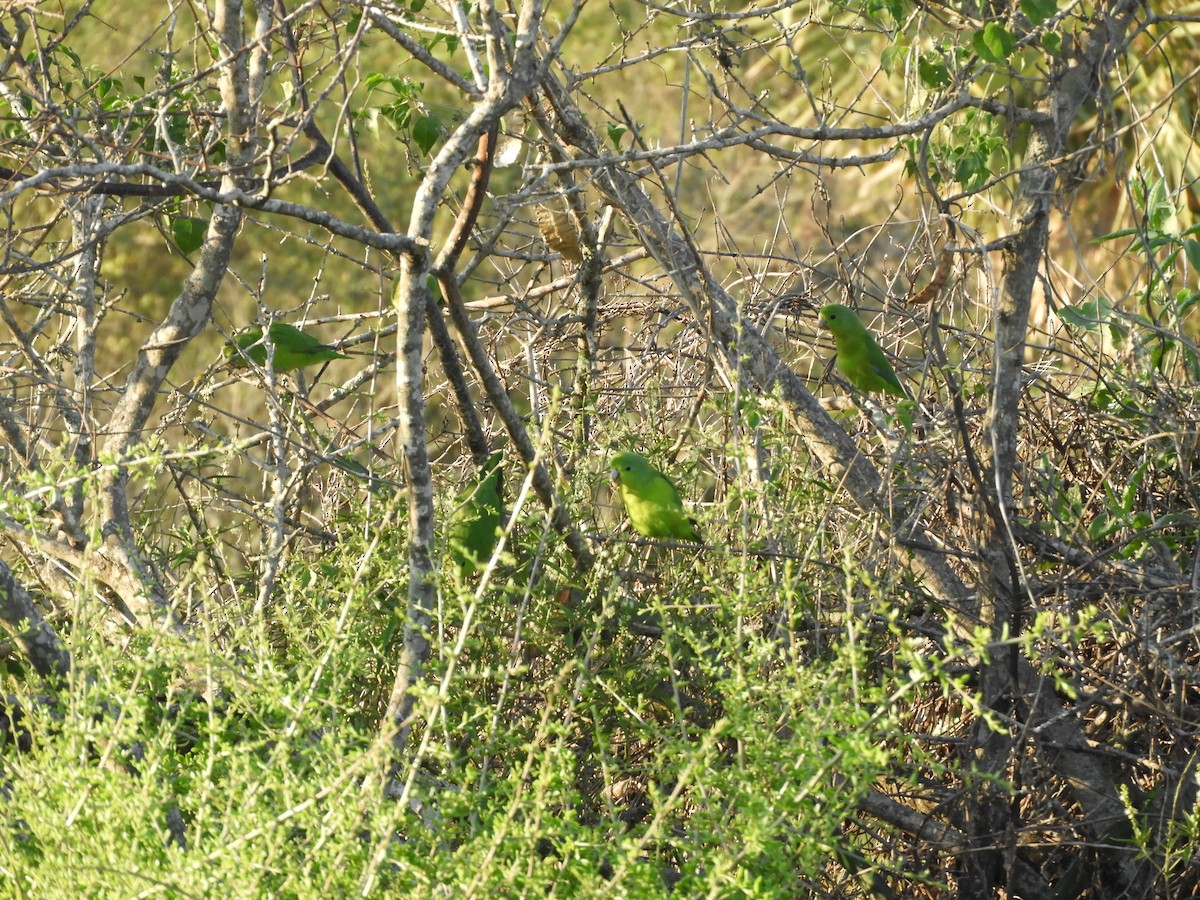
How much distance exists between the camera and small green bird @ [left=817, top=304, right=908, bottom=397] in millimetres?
2934

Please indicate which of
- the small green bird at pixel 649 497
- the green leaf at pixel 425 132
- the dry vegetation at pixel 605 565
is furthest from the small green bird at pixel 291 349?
the small green bird at pixel 649 497

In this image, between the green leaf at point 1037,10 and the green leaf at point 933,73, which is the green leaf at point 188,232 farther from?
the green leaf at point 1037,10

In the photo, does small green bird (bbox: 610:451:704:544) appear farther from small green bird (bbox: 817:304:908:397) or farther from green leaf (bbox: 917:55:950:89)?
green leaf (bbox: 917:55:950:89)

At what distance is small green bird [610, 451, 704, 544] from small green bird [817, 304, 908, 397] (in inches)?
27.1

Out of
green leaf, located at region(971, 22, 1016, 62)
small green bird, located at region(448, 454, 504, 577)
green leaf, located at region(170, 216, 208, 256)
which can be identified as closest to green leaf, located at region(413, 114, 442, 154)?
green leaf, located at region(170, 216, 208, 256)

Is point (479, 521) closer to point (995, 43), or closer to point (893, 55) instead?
point (995, 43)

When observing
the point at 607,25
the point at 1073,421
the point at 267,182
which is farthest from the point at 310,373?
the point at 267,182

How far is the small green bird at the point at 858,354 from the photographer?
2.93 meters

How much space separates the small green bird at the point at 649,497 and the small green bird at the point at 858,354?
0.69 meters

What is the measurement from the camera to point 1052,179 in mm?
2416

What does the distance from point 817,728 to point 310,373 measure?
238 inches

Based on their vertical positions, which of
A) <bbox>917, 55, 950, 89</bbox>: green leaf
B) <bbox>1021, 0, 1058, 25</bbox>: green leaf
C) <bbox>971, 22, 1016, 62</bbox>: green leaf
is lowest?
<bbox>971, 22, 1016, 62</bbox>: green leaf

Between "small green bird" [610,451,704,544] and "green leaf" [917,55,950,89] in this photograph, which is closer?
"small green bird" [610,451,704,544]

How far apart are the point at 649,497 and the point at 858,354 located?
769mm
